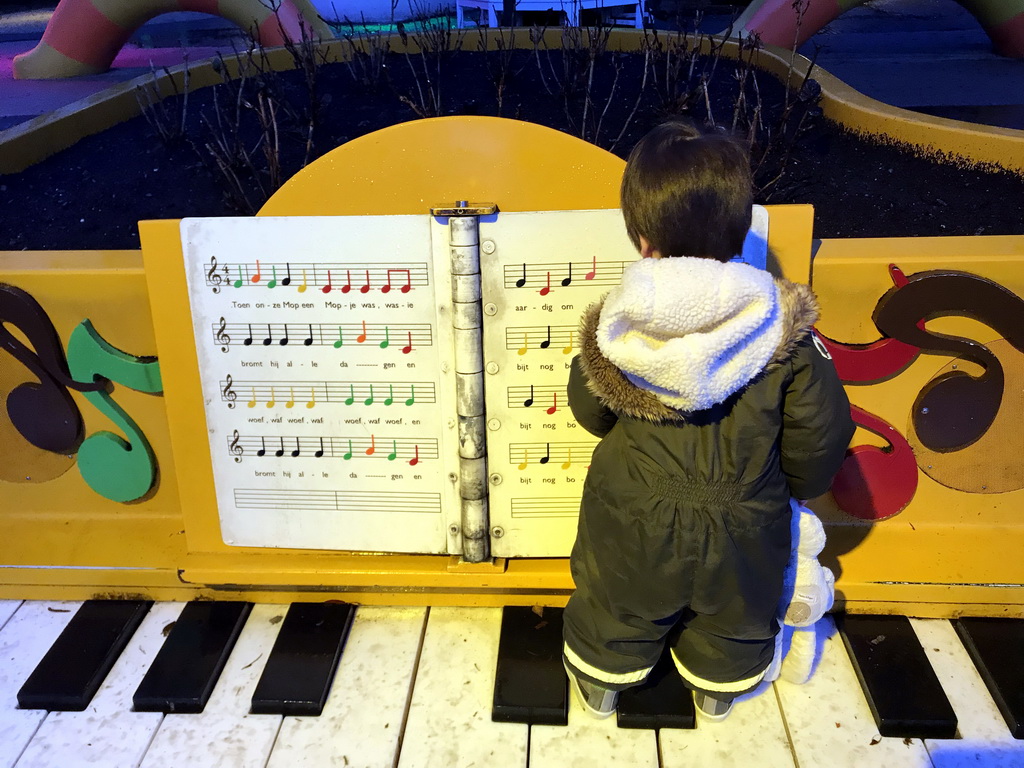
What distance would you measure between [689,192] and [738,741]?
3.65 ft

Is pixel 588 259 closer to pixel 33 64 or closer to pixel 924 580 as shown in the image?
pixel 924 580

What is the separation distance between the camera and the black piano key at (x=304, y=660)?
1.71 m

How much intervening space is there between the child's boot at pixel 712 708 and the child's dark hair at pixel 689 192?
926 mm

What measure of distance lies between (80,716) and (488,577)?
933 millimetres

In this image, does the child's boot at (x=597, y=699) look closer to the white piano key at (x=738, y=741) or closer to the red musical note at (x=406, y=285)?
the white piano key at (x=738, y=741)

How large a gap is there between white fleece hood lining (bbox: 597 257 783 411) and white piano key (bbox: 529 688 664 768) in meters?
0.77

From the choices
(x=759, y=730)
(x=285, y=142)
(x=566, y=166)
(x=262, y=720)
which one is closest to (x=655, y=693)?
(x=759, y=730)

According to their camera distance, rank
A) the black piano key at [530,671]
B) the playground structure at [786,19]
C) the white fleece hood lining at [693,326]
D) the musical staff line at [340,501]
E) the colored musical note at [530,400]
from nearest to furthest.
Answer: the white fleece hood lining at [693,326], the black piano key at [530,671], the colored musical note at [530,400], the musical staff line at [340,501], the playground structure at [786,19]

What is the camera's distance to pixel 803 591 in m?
1.62

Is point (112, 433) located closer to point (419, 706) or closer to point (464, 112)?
point (419, 706)

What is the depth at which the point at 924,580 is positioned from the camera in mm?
1851

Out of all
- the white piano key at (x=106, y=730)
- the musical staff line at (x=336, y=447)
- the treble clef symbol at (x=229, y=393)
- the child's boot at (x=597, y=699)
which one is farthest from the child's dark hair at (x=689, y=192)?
the white piano key at (x=106, y=730)

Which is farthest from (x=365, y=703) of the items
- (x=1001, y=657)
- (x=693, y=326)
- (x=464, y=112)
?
(x=464, y=112)

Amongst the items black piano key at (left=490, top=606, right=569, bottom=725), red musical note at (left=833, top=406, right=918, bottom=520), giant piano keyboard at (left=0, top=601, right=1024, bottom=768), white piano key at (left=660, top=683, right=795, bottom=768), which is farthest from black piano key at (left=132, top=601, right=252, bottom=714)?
red musical note at (left=833, top=406, right=918, bottom=520)
